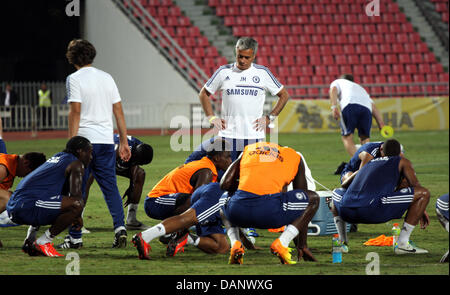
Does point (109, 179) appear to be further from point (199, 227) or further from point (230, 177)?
point (230, 177)

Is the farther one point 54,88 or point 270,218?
point 54,88

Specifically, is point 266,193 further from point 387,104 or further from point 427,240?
point 387,104

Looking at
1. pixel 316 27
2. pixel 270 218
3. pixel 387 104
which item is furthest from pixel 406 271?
pixel 316 27

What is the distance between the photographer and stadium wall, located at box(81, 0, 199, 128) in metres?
27.7

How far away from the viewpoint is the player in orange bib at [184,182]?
776cm

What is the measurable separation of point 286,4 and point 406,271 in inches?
1000

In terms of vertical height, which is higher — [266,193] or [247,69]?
[247,69]

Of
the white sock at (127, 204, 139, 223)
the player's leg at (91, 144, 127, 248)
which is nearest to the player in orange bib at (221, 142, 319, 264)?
the player's leg at (91, 144, 127, 248)

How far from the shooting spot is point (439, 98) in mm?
25438

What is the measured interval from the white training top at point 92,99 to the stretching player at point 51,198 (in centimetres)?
28

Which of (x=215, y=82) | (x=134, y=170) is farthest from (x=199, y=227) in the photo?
(x=134, y=170)

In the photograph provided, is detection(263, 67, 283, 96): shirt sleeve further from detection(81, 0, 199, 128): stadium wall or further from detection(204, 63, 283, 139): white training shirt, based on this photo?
detection(81, 0, 199, 128): stadium wall

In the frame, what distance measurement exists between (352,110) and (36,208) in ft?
25.1

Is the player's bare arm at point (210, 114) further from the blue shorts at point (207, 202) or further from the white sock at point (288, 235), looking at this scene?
the white sock at point (288, 235)
